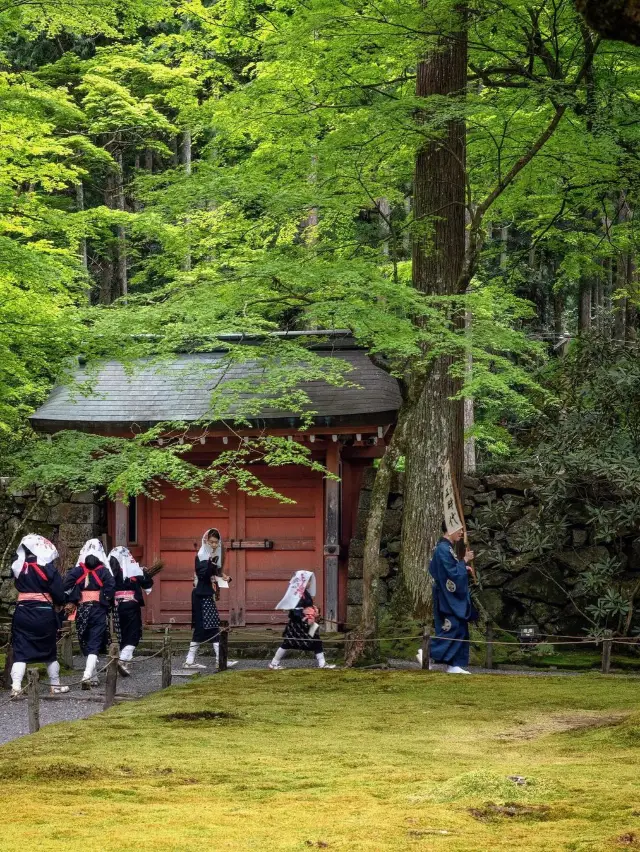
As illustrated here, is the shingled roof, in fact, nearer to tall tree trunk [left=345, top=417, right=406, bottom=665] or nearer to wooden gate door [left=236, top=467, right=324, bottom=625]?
wooden gate door [left=236, top=467, right=324, bottom=625]

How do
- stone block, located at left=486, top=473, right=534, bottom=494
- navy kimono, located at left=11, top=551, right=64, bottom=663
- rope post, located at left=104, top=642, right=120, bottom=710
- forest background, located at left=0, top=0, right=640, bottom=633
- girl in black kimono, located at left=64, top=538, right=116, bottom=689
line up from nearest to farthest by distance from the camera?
rope post, located at left=104, top=642, right=120, bottom=710
navy kimono, located at left=11, top=551, right=64, bottom=663
forest background, located at left=0, top=0, right=640, bottom=633
girl in black kimono, located at left=64, top=538, right=116, bottom=689
stone block, located at left=486, top=473, right=534, bottom=494

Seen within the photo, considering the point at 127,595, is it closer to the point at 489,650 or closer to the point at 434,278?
the point at 489,650

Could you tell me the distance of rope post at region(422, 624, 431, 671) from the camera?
11047mm

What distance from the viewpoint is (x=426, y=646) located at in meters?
11.1

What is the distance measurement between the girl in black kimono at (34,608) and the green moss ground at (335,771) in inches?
59.9

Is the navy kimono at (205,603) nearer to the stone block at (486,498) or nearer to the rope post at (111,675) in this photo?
the rope post at (111,675)

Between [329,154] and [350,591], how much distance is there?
5.78 meters

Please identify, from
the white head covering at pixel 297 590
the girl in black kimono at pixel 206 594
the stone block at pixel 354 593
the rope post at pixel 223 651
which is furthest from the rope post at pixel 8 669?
the stone block at pixel 354 593

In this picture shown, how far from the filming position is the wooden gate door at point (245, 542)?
15.0 m

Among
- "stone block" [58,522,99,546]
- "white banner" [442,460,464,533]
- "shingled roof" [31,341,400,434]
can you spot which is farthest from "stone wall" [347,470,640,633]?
"stone block" [58,522,99,546]

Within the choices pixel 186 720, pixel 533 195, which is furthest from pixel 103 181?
pixel 186 720

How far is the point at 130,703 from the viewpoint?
9188 mm

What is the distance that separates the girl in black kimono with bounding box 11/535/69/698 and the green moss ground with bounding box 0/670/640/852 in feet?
4.99

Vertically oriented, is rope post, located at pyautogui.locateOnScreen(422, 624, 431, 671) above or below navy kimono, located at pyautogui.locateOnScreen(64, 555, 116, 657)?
below
